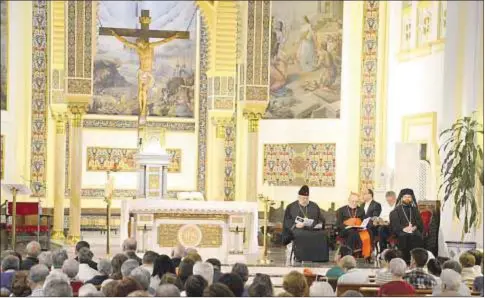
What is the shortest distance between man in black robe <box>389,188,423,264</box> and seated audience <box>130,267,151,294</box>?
7.68 metres

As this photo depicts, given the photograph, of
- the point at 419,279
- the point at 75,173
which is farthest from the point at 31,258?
the point at 75,173

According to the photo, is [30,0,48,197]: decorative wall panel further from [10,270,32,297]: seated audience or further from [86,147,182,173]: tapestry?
[10,270,32,297]: seated audience

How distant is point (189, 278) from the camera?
8195 mm

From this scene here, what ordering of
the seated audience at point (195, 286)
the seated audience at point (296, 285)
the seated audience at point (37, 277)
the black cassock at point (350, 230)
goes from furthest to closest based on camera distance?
1. the black cassock at point (350, 230)
2. the seated audience at point (37, 277)
3. the seated audience at point (296, 285)
4. the seated audience at point (195, 286)

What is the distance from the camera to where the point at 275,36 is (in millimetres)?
22172

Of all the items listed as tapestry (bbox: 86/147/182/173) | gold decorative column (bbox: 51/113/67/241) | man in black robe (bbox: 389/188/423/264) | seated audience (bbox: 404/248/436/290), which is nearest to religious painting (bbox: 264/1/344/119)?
tapestry (bbox: 86/147/182/173)

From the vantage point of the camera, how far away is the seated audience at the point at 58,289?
25.2 ft

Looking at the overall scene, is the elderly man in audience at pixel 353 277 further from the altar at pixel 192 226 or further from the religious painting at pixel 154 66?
the religious painting at pixel 154 66

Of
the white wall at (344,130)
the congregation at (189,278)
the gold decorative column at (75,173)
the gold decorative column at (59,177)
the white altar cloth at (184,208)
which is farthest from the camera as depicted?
the white wall at (344,130)

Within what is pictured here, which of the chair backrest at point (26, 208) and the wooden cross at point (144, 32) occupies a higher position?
the wooden cross at point (144, 32)

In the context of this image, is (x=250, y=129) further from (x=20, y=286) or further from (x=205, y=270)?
(x=20, y=286)

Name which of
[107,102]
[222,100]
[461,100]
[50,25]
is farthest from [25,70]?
[461,100]

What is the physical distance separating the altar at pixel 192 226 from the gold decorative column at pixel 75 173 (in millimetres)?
2726

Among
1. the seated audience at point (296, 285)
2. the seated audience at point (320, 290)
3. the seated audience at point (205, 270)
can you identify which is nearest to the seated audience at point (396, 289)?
the seated audience at point (320, 290)
